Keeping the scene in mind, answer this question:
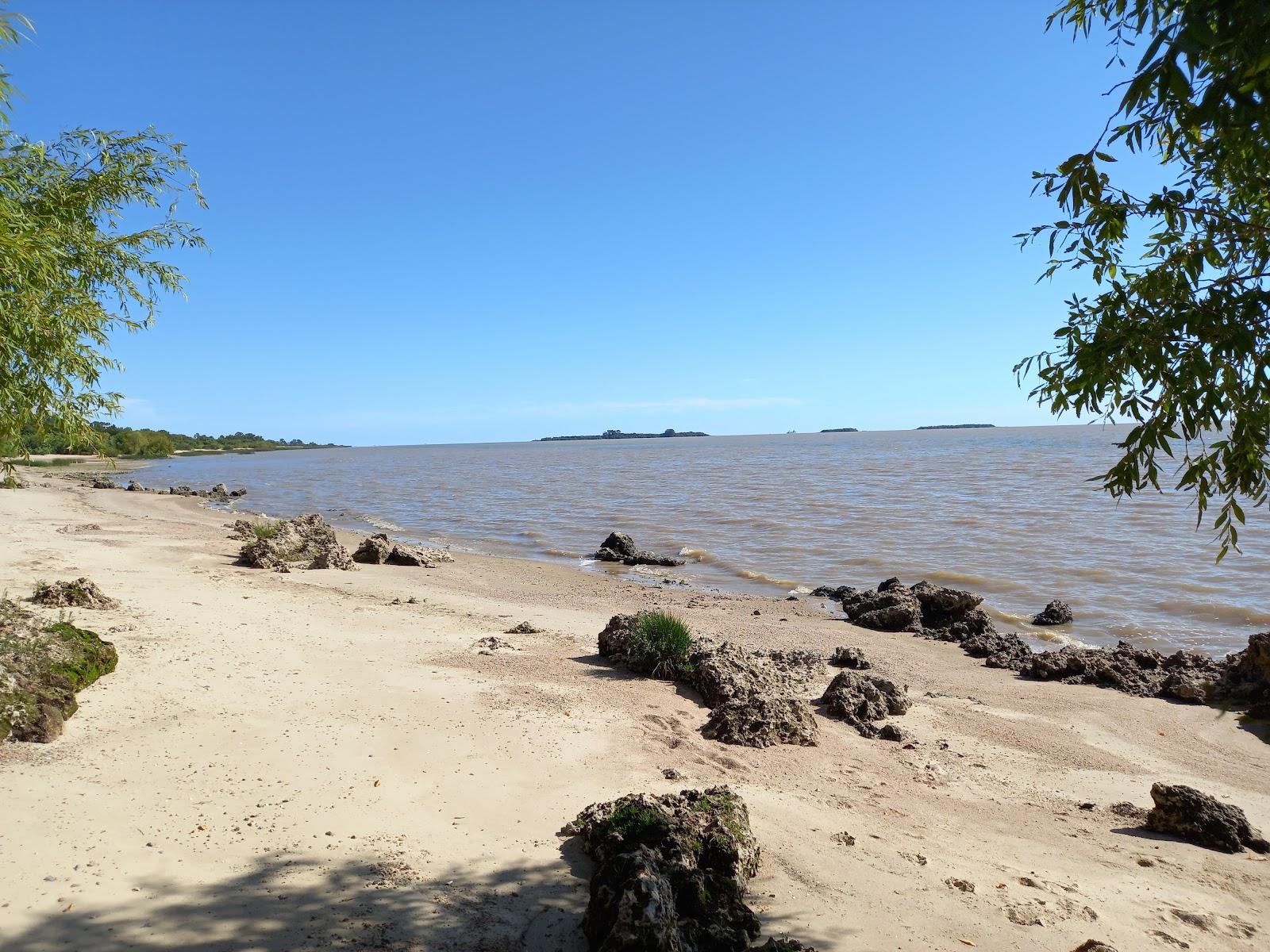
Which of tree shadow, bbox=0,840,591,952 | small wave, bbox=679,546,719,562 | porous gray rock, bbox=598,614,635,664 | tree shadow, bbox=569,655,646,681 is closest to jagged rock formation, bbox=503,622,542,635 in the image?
tree shadow, bbox=569,655,646,681

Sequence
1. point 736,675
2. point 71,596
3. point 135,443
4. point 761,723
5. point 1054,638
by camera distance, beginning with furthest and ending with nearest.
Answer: point 135,443
point 1054,638
point 71,596
point 736,675
point 761,723

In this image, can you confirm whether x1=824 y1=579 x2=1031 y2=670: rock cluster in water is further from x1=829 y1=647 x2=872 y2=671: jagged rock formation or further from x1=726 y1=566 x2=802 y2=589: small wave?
x1=726 y1=566 x2=802 y2=589: small wave

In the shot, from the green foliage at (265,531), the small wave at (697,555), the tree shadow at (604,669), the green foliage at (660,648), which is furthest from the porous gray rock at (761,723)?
the small wave at (697,555)

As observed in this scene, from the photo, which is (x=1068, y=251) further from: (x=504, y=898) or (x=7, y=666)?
(x=7, y=666)

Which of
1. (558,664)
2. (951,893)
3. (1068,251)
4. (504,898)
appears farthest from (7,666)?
(1068,251)

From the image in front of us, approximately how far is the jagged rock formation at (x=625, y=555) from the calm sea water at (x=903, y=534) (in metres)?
0.57

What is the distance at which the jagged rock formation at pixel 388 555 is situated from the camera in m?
14.4

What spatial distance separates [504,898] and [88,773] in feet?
8.68

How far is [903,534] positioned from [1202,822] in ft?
50.2

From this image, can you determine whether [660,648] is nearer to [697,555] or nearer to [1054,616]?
[1054,616]

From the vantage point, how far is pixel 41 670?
5.06m

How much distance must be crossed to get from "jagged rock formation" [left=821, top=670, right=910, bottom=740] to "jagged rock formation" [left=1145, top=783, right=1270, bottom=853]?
185 cm

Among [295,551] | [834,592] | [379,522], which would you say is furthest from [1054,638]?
[379,522]

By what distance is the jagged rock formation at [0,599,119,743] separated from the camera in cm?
466
